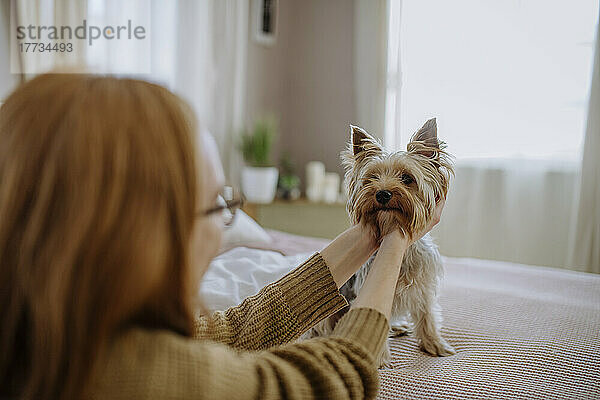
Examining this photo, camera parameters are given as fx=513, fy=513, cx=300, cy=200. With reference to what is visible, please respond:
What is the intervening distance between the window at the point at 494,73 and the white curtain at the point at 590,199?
3.0 inches

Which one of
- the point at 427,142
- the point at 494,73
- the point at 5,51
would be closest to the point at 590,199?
the point at 494,73

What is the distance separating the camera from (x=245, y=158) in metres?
3.79

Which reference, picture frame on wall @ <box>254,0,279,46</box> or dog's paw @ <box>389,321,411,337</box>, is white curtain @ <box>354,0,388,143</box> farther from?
dog's paw @ <box>389,321,411,337</box>

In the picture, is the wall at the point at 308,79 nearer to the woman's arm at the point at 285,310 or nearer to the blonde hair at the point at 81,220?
the woman's arm at the point at 285,310

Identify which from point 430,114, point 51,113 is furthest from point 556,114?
point 51,113

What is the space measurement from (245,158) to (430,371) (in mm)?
2740

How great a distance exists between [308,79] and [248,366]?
4.05 meters

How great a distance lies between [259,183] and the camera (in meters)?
3.68

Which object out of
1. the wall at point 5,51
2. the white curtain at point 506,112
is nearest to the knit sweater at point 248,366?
the wall at point 5,51

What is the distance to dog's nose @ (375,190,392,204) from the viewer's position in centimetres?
137

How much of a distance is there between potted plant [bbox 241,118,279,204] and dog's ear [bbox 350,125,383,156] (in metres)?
2.17

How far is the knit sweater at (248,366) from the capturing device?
60 cm

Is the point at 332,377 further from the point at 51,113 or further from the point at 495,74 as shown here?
the point at 495,74

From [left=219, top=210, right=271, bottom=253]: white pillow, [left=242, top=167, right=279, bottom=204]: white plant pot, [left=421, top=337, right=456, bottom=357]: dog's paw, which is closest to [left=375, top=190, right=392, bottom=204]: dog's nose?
[left=421, top=337, right=456, bottom=357]: dog's paw
